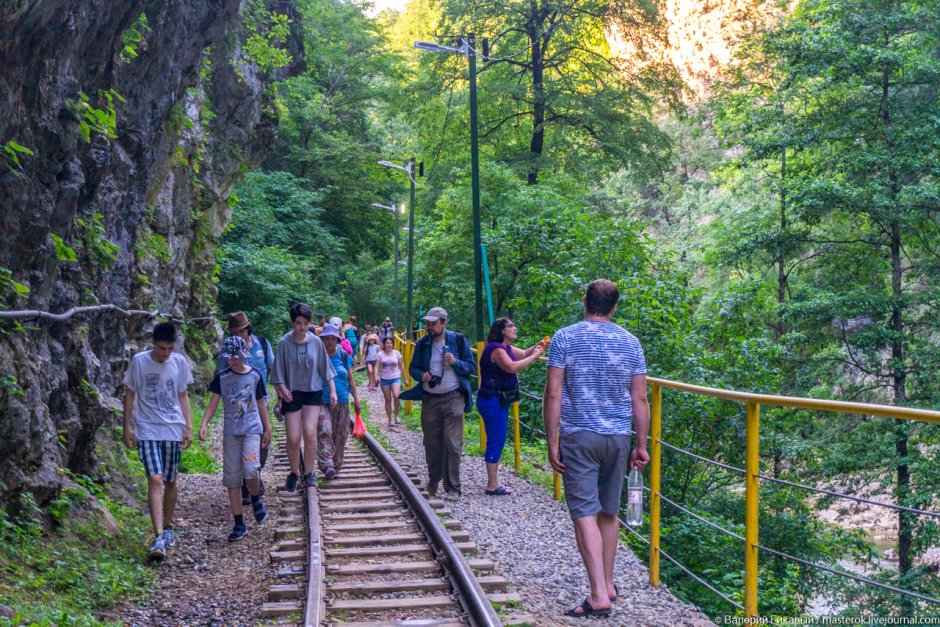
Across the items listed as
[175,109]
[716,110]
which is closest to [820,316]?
[716,110]

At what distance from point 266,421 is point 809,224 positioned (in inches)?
638

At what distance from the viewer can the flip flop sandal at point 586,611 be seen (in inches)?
214

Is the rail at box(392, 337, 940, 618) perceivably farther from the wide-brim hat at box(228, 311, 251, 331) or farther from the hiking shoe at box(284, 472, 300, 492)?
the hiking shoe at box(284, 472, 300, 492)

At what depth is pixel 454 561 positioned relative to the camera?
6434mm

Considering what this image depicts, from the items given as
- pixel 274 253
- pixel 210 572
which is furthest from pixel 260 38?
pixel 274 253

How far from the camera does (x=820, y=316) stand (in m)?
19.8

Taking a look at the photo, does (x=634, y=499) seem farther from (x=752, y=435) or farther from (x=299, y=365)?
(x=299, y=365)

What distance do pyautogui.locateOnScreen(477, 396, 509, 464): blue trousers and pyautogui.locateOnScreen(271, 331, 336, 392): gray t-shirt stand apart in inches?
73.3

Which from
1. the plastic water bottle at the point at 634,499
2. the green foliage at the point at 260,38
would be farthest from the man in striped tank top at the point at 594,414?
the green foliage at the point at 260,38

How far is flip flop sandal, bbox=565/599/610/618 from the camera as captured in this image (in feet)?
17.8

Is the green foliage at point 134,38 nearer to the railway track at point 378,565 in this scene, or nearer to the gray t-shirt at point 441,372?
the gray t-shirt at point 441,372

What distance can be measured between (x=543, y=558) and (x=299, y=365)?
11.6 ft

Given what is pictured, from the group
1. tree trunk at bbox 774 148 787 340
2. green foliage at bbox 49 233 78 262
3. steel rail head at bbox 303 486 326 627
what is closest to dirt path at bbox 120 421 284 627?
steel rail head at bbox 303 486 326 627

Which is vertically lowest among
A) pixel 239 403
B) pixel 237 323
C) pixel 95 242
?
pixel 239 403
